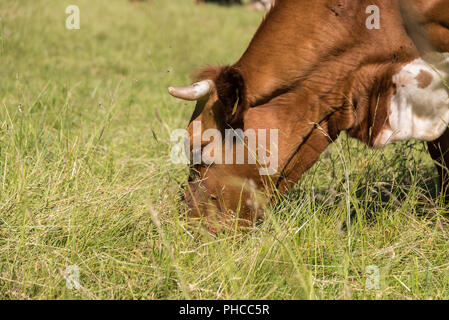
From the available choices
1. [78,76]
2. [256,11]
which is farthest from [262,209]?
[256,11]

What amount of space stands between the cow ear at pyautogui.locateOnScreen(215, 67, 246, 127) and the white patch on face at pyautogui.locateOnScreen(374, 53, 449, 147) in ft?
2.56

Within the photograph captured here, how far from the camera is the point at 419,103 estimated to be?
275 cm

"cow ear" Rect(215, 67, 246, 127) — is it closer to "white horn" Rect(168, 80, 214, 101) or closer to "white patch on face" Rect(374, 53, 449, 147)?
"white horn" Rect(168, 80, 214, 101)

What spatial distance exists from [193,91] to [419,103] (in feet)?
3.84

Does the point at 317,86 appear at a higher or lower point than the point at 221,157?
higher

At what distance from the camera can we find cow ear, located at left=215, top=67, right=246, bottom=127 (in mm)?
2539

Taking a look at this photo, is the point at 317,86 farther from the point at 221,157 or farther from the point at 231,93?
the point at 221,157

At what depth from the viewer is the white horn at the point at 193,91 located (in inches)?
99.7

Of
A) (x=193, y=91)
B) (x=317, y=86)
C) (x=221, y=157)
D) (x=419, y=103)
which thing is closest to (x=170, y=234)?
(x=221, y=157)

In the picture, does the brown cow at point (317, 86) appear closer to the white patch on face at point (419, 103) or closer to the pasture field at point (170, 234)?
the white patch on face at point (419, 103)

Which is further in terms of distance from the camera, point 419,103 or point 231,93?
point 419,103
